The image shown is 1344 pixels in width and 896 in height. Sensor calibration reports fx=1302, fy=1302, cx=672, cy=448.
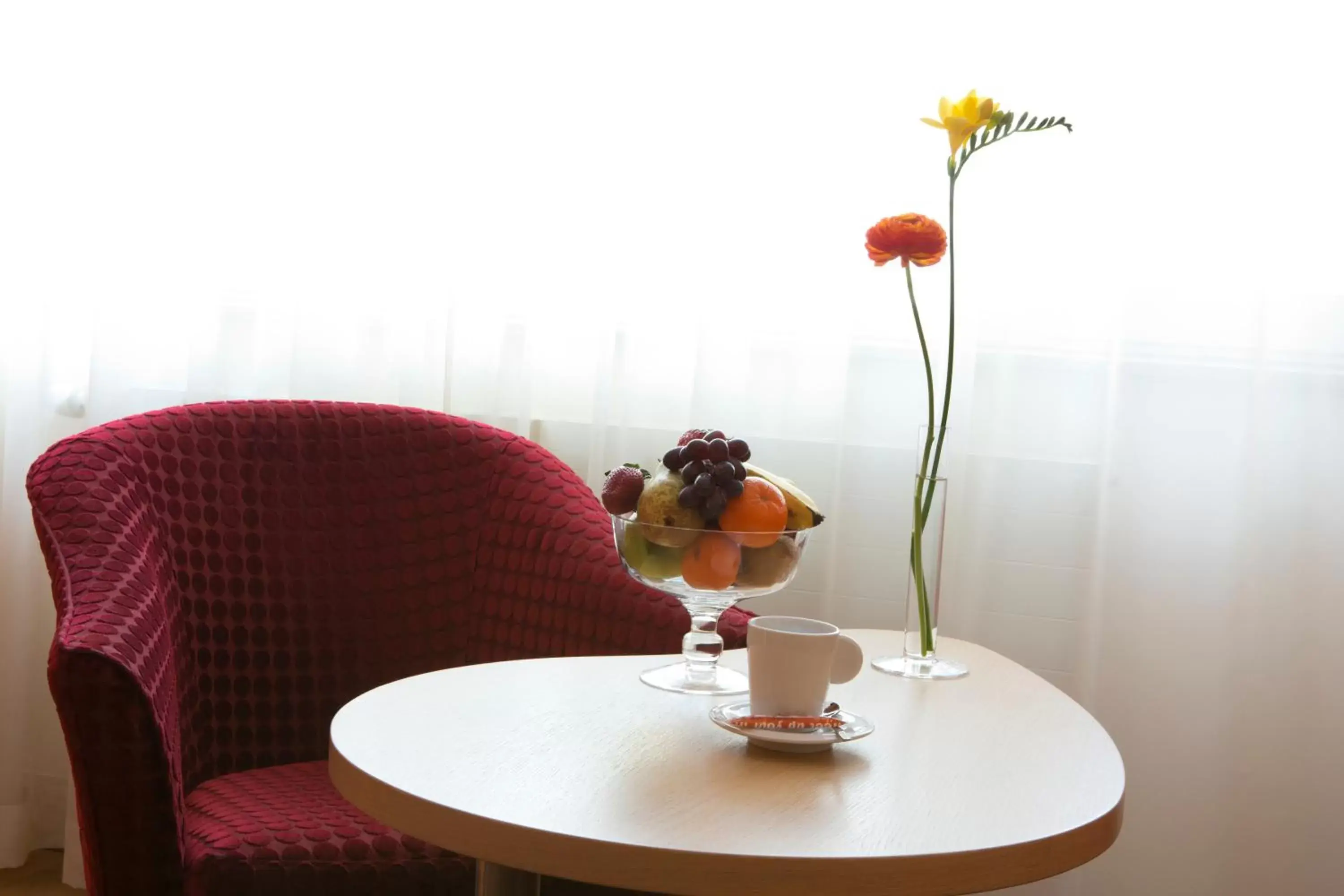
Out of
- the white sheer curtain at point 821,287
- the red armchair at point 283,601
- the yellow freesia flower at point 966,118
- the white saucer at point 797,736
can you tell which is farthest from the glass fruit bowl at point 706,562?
the white sheer curtain at point 821,287

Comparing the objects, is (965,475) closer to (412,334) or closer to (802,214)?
(802,214)

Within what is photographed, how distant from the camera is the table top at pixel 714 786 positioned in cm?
83

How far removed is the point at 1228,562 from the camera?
200 cm

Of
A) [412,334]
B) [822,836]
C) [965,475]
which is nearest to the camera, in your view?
[822,836]

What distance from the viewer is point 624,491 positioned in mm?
1197

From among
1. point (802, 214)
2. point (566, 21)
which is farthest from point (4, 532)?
point (802, 214)

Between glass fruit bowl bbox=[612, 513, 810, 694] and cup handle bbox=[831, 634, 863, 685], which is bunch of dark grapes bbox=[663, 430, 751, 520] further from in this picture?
cup handle bbox=[831, 634, 863, 685]

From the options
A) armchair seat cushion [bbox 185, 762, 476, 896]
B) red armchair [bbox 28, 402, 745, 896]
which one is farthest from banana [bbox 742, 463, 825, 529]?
armchair seat cushion [bbox 185, 762, 476, 896]

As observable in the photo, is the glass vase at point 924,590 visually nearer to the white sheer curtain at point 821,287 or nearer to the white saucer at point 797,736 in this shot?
the white saucer at point 797,736

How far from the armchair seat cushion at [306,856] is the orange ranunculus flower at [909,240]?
780 millimetres

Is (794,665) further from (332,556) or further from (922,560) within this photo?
(332,556)

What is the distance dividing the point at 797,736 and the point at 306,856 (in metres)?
0.59

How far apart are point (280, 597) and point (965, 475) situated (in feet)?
3.44

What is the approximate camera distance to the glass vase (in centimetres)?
139
